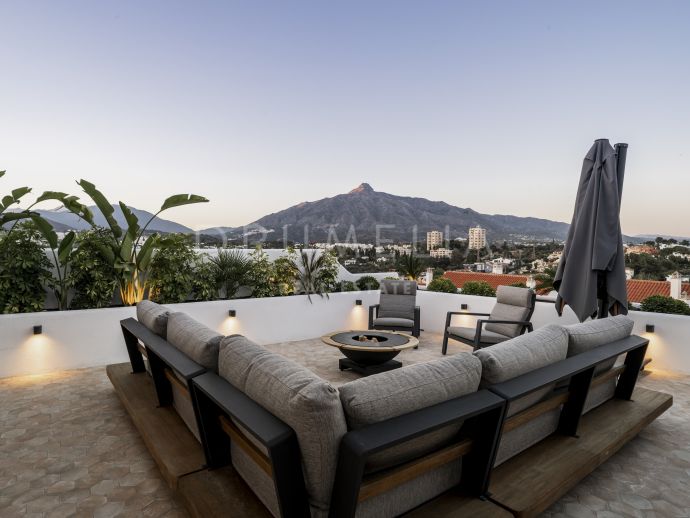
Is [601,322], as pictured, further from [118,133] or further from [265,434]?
[118,133]

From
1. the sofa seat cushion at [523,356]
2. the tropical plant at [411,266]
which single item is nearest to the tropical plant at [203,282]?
the tropical plant at [411,266]

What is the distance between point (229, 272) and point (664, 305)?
5.96 meters

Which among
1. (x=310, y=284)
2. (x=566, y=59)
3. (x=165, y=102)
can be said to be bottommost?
(x=310, y=284)

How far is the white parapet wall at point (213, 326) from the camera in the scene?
4.61 m

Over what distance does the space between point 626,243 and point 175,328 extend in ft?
14.4

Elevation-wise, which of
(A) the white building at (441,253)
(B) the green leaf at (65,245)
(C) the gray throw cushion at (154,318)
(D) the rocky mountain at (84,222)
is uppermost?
(D) the rocky mountain at (84,222)

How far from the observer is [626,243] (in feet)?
13.9

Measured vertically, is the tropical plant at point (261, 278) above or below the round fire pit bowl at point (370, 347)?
above

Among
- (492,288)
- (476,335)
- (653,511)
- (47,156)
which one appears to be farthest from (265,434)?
(47,156)

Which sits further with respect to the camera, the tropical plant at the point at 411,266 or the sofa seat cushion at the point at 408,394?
the tropical plant at the point at 411,266

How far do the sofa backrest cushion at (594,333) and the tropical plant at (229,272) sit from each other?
499 centimetres

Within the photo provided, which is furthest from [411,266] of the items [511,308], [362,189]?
[362,189]

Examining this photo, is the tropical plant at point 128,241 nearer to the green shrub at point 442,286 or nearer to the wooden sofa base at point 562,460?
the green shrub at point 442,286

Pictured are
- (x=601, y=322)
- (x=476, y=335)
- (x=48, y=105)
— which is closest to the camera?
(x=601, y=322)
